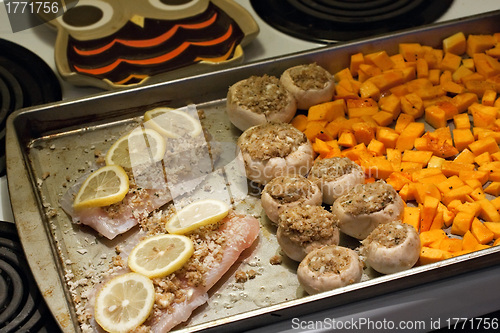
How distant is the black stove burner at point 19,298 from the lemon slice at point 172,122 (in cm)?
72

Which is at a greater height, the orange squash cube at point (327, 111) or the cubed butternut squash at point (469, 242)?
the orange squash cube at point (327, 111)

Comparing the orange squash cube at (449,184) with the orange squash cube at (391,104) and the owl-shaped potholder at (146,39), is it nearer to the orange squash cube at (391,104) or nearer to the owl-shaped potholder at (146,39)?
the orange squash cube at (391,104)

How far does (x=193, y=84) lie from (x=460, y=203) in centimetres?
119

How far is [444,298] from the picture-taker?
1865mm

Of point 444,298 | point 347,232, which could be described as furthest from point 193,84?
point 444,298

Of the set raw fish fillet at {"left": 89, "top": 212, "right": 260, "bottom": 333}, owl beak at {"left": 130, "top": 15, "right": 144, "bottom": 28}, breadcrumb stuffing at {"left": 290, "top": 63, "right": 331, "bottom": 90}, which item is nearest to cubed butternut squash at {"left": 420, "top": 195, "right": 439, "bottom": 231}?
raw fish fillet at {"left": 89, "top": 212, "right": 260, "bottom": 333}

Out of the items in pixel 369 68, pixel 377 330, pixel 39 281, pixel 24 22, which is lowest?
pixel 377 330

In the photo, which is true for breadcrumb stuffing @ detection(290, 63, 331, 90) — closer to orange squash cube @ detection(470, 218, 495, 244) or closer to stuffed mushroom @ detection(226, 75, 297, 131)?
stuffed mushroom @ detection(226, 75, 297, 131)

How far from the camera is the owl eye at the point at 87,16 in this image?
9.21 feet

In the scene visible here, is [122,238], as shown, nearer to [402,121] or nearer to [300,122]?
[300,122]

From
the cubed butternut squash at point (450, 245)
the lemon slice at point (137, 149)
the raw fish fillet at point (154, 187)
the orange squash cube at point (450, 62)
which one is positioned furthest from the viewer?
the orange squash cube at point (450, 62)

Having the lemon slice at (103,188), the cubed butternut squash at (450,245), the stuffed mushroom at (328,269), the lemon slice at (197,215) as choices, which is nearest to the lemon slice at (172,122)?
the lemon slice at (103,188)

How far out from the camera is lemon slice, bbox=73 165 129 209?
→ 7.28ft

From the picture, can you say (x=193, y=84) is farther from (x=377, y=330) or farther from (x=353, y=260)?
(x=377, y=330)
